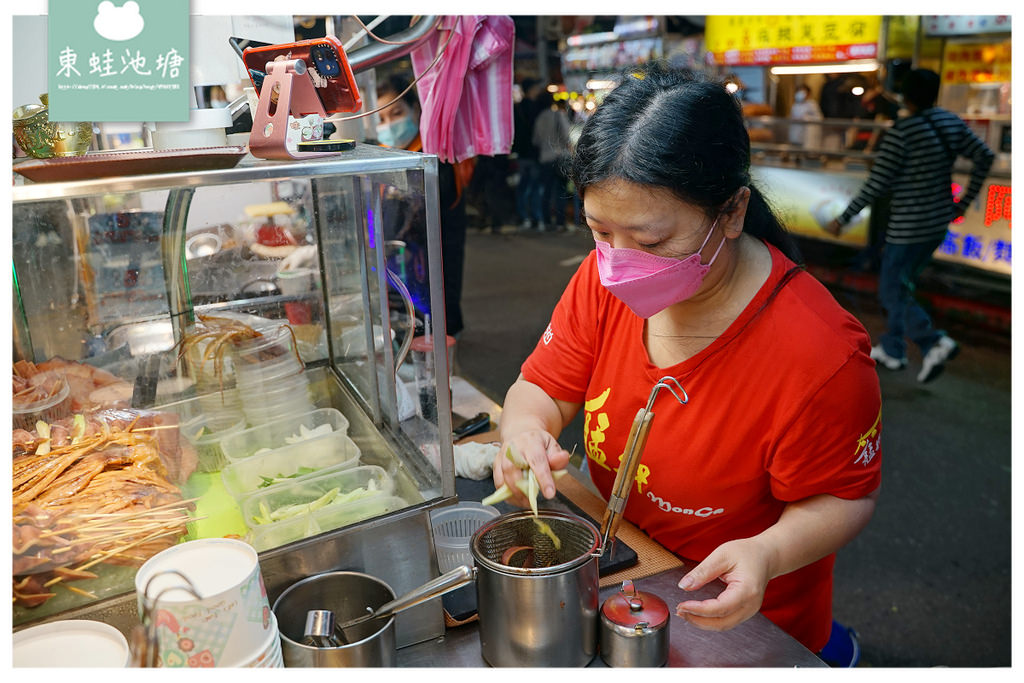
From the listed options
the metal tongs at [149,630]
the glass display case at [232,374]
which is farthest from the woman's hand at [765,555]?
the metal tongs at [149,630]

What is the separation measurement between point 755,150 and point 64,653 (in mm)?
7479

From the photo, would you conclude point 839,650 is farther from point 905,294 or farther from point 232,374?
point 905,294

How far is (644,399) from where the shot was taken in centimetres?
155

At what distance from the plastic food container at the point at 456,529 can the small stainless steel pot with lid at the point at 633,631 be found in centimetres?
31

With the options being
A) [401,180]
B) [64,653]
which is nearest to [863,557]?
[401,180]

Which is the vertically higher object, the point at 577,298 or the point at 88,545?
the point at 577,298

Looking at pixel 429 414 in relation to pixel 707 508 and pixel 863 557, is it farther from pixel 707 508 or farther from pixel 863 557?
pixel 863 557

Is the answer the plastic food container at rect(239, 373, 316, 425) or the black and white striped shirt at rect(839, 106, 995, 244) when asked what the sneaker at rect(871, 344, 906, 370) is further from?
the plastic food container at rect(239, 373, 316, 425)

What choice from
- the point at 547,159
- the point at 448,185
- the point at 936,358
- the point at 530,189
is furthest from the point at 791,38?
the point at 448,185

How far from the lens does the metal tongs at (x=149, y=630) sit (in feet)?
3.07

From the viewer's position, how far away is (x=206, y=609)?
36.0 inches

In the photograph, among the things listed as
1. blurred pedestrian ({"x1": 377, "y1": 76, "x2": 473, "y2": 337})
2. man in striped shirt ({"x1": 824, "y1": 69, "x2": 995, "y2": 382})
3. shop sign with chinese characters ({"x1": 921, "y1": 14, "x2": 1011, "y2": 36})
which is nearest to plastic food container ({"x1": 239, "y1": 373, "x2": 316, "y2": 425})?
blurred pedestrian ({"x1": 377, "y1": 76, "x2": 473, "y2": 337})

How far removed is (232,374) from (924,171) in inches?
178
